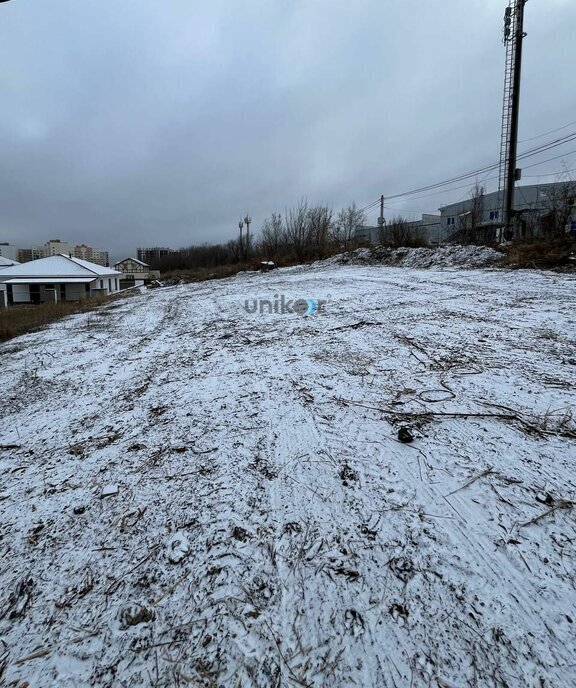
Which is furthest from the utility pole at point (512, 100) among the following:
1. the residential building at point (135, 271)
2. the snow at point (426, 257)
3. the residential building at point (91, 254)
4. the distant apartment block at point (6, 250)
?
the residential building at point (91, 254)

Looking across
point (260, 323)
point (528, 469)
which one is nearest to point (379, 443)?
point (528, 469)

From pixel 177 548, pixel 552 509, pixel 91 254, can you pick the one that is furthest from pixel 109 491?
pixel 91 254

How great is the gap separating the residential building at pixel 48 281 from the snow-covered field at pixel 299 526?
39899 millimetres

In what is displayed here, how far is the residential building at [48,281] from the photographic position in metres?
37.6

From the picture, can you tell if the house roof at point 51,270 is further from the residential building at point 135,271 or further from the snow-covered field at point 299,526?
the snow-covered field at point 299,526

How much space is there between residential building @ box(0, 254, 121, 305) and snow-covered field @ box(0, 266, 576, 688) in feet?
131

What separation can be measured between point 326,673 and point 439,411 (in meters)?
1.84

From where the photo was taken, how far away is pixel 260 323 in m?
5.93

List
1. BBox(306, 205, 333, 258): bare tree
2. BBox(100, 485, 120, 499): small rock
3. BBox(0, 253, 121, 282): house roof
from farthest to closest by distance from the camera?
1. BBox(0, 253, 121, 282): house roof
2. BBox(306, 205, 333, 258): bare tree
3. BBox(100, 485, 120, 499): small rock

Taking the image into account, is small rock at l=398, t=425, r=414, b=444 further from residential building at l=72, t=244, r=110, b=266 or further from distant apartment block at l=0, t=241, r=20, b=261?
residential building at l=72, t=244, r=110, b=266

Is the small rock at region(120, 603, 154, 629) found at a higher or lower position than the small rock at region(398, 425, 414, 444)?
lower

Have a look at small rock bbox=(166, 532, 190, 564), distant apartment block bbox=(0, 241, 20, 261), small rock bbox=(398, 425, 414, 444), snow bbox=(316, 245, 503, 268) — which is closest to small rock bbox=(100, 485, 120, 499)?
small rock bbox=(166, 532, 190, 564)

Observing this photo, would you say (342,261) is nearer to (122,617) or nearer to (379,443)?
(379,443)

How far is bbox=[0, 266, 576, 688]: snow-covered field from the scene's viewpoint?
1202mm
